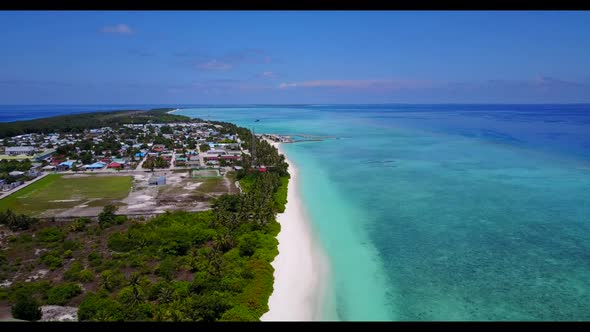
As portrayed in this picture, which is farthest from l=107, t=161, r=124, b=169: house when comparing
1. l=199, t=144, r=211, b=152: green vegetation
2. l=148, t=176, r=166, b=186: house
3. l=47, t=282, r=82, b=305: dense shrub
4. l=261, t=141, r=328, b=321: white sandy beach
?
l=47, t=282, r=82, b=305: dense shrub

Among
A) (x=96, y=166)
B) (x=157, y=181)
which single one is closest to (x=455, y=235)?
(x=157, y=181)

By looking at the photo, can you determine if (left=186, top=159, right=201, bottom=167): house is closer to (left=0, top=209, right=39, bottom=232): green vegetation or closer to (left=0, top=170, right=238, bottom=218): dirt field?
(left=0, top=170, right=238, bottom=218): dirt field

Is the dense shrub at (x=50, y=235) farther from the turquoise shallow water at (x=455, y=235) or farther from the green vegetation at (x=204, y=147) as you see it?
the green vegetation at (x=204, y=147)

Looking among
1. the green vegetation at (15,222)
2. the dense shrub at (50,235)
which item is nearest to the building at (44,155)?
the green vegetation at (15,222)

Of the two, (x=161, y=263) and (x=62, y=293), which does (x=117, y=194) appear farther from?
(x=62, y=293)

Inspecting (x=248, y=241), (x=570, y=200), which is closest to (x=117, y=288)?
(x=248, y=241)
